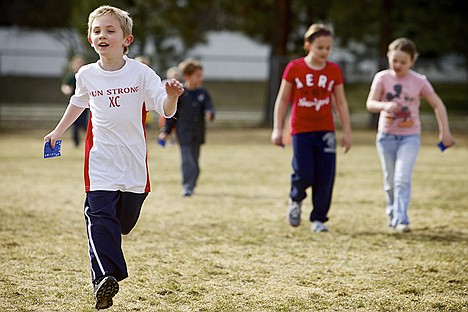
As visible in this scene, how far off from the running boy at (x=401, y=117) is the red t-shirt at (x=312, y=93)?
625 millimetres

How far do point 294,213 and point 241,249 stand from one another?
111cm

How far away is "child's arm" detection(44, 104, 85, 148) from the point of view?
503 centimetres

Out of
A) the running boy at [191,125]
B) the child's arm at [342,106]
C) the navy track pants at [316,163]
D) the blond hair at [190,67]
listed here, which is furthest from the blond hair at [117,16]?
the running boy at [191,125]

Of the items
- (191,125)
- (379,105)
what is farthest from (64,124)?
(191,125)

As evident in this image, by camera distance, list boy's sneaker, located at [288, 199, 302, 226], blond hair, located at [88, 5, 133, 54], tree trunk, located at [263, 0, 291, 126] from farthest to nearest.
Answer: tree trunk, located at [263, 0, 291, 126] → boy's sneaker, located at [288, 199, 302, 226] → blond hair, located at [88, 5, 133, 54]

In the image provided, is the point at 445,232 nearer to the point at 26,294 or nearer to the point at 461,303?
the point at 461,303

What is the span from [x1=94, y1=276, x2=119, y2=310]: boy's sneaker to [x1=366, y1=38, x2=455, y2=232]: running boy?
3.94 meters

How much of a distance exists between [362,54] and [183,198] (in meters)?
25.8

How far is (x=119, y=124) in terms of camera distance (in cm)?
490

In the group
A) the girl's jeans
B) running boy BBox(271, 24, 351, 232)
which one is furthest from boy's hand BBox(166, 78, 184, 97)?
the girl's jeans

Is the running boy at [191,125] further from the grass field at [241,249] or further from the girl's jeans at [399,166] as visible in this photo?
the girl's jeans at [399,166]

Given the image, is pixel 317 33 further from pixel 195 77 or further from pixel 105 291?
pixel 105 291

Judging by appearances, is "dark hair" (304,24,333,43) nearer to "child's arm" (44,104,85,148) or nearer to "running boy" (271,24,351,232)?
"running boy" (271,24,351,232)

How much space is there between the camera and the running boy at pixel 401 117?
25.4ft
